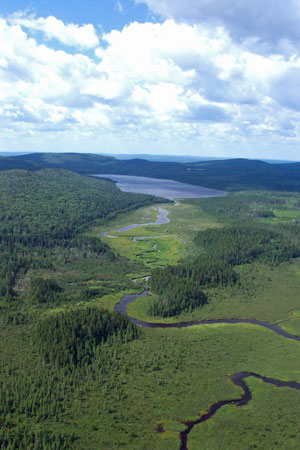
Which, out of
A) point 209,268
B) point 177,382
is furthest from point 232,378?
point 209,268

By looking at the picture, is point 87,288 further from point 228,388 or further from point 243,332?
point 228,388

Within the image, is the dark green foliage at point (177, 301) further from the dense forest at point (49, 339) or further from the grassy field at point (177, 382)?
the dense forest at point (49, 339)

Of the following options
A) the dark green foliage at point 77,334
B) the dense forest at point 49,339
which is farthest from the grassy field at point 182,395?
the dark green foliage at point 77,334

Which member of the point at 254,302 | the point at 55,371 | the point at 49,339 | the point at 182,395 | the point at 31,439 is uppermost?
the point at 49,339

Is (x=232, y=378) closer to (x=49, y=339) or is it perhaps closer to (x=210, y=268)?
(x=49, y=339)

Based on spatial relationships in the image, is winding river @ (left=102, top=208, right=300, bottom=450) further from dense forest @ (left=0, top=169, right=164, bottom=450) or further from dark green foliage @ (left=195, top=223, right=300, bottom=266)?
dark green foliage @ (left=195, top=223, right=300, bottom=266)

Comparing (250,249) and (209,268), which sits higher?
(250,249)

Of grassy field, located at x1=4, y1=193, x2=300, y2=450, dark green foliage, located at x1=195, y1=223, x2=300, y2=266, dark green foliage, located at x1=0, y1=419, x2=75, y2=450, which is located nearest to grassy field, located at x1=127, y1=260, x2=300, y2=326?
grassy field, located at x1=4, y1=193, x2=300, y2=450

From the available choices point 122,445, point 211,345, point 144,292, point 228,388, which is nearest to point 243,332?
point 211,345
